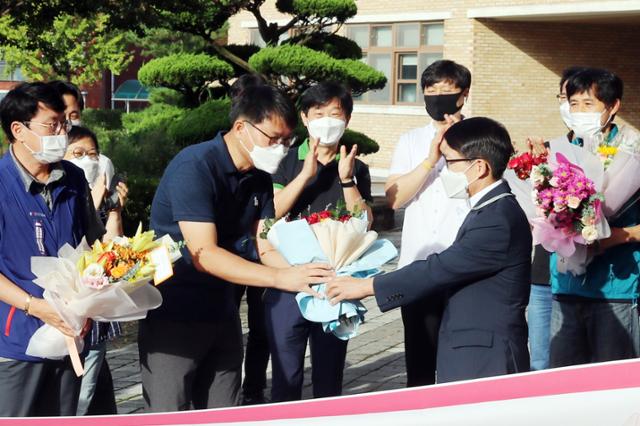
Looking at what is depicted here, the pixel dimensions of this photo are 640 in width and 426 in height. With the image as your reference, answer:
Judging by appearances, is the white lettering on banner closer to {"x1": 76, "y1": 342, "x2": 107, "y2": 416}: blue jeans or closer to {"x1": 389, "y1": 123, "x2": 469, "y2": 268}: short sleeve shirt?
{"x1": 76, "y1": 342, "x2": 107, "y2": 416}: blue jeans

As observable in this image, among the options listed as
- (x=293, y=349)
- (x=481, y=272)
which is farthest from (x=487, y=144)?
(x=293, y=349)

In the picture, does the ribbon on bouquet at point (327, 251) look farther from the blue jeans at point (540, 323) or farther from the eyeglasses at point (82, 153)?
the eyeglasses at point (82, 153)

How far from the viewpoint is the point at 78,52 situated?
39156 millimetres

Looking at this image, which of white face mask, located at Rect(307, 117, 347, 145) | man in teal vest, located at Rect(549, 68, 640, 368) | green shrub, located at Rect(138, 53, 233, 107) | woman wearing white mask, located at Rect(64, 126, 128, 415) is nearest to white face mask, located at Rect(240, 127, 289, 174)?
woman wearing white mask, located at Rect(64, 126, 128, 415)

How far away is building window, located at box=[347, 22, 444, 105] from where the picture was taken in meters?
30.6

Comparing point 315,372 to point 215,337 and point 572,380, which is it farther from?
point 572,380

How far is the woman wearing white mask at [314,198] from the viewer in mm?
5613

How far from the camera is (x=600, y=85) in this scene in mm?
5535

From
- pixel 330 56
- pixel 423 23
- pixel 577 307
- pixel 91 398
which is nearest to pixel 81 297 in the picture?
pixel 91 398

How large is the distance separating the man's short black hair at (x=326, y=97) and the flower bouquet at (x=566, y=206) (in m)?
1.36

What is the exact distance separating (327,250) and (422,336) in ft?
4.11

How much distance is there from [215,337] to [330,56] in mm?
14619

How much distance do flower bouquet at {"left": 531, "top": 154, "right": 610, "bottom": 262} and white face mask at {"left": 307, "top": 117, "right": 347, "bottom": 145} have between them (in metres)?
1.29

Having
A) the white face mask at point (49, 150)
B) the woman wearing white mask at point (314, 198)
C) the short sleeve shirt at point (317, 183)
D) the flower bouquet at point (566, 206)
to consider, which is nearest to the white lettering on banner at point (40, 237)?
the white face mask at point (49, 150)
